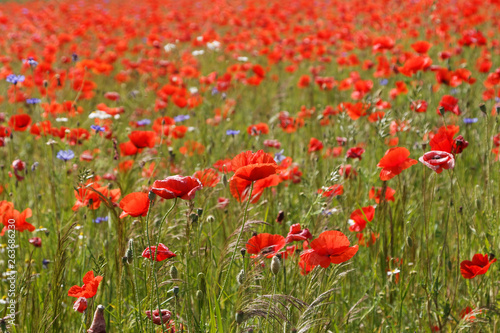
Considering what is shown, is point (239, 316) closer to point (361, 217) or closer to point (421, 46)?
point (361, 217)

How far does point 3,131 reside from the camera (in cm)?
283

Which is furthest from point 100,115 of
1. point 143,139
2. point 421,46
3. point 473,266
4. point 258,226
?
point 421,46

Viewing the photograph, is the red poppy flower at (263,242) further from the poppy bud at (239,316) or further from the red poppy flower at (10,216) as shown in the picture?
the red poppy flower at (10,216)

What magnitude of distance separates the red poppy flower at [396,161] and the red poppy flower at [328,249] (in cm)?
37

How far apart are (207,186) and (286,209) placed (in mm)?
749

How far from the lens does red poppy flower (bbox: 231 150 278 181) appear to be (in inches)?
52.5

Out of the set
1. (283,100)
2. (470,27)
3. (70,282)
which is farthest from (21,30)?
(70,282)

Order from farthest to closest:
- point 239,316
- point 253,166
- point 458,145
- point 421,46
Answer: point 421,46 → point 458,145 → point 253,166 → point 239,316

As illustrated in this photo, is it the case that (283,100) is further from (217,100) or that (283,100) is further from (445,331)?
(445,331)

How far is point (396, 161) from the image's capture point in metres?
1.69

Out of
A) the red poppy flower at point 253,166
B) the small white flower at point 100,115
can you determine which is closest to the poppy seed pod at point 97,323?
the red poppy flower at point 253,166

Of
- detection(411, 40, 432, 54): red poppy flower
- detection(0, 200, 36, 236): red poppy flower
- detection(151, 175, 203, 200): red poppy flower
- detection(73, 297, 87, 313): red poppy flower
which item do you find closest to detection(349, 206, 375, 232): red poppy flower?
detection(151, 175, 203, 200): red poppy flower

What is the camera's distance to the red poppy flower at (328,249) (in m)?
1.45

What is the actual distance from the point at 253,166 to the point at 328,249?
1.16 feet
